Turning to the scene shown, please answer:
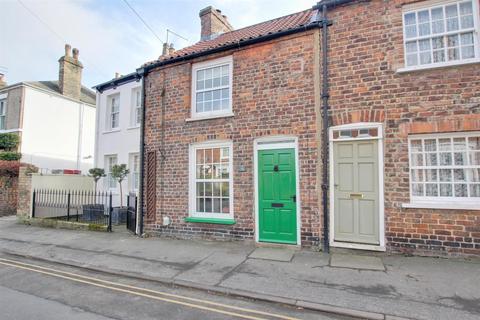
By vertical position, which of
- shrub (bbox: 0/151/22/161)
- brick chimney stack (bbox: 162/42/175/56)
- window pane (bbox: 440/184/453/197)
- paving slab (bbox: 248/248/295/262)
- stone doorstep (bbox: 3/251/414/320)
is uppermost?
brick chimney stack (bbox: 162/42/175/56)

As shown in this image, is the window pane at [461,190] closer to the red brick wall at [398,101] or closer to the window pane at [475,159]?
the red brick wall at [398,101]

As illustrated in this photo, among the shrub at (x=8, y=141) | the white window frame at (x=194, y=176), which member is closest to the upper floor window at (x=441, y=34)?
the white window frame at (x=194, y=176)

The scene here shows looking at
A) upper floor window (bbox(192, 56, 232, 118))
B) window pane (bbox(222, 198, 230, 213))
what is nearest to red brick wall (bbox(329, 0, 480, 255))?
upper floor window (bbox(192, 56, 232, 118))

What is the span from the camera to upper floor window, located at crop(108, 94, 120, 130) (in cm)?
1410

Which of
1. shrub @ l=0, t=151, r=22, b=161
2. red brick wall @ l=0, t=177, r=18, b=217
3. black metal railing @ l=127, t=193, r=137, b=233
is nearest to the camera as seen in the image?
black metal railing @ l=127, t=193, r=137, b=233

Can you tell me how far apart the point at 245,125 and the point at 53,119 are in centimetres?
1714

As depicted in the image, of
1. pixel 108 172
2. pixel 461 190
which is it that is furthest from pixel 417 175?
pixel 108 172

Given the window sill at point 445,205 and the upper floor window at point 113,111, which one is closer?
the window sill at point 445,205

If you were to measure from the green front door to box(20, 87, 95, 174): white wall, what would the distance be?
670 inches

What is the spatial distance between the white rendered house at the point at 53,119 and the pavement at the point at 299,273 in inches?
483

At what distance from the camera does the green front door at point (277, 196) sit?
683 cm

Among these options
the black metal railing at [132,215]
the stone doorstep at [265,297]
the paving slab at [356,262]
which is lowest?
the stone doorstep at [265,297]

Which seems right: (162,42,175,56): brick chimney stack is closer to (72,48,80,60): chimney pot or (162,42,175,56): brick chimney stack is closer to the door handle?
(72,48,80,60): chimney pot

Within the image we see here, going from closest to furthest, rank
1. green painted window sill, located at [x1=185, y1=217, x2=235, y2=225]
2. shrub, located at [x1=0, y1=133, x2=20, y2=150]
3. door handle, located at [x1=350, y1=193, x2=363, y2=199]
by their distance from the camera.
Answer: door handle, located at [x1=350, y1=193, x2=363, y2=199]
green painted window sill, located at [x1=185, y1=217, x2=235, y2=225]
shrub, located at [x1=0, y1=133, x2=20, y2=150]
